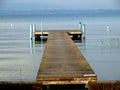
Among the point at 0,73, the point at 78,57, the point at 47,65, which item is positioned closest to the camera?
the point at 47,65

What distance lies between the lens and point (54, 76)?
39.6 feet

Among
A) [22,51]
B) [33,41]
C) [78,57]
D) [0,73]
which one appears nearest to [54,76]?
[78,57]

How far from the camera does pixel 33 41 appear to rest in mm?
36594

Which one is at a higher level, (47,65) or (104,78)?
(47,65)

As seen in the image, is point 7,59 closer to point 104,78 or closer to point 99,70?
point 99,70

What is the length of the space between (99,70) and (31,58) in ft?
19.2

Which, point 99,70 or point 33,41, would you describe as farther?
point 33,41

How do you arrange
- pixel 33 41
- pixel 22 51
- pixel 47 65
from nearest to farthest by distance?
1. pixel 47 65
2. pixel 22 51
3. pixel 33 41

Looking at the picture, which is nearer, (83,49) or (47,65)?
(47,65)

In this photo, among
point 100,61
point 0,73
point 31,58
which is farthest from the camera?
point 31,58

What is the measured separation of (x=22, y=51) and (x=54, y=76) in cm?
1706

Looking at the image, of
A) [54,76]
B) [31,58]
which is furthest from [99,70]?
[54,76]

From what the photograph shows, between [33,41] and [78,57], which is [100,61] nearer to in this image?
[78,57]

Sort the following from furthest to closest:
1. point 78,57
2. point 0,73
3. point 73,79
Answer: point 0,73
point 78,57
point 73,79
